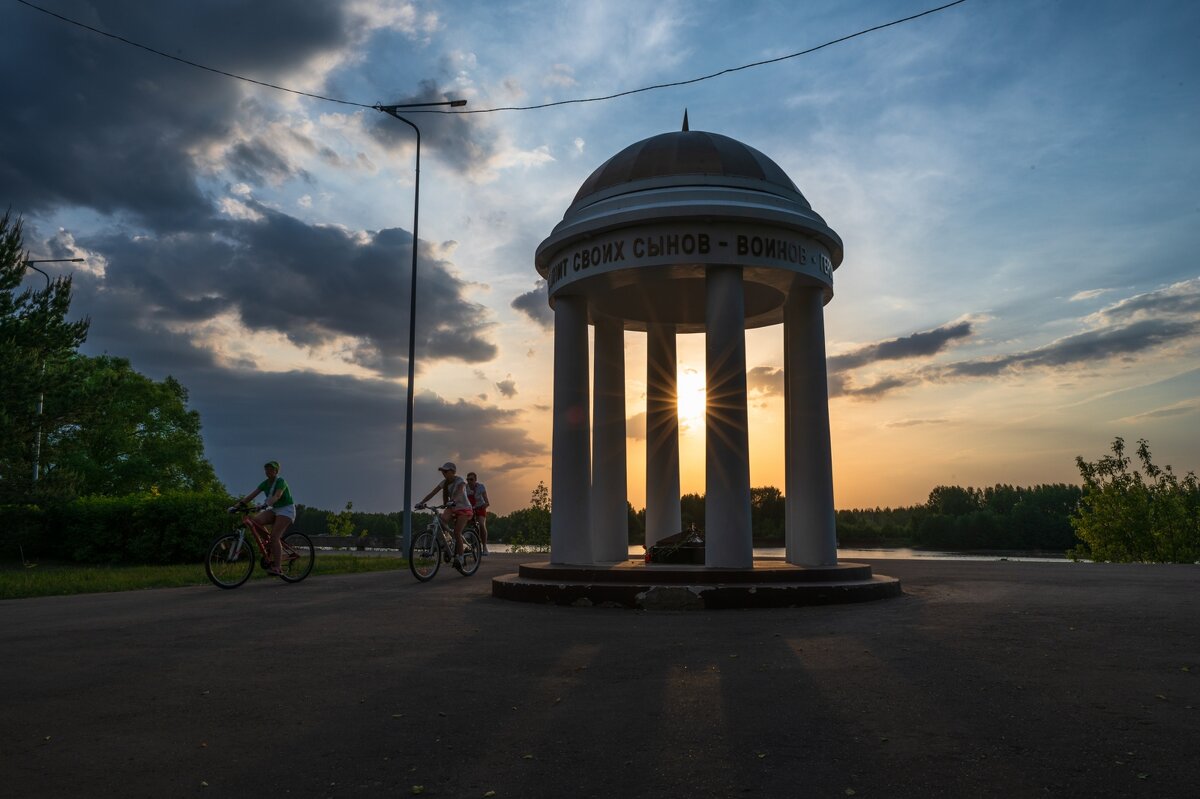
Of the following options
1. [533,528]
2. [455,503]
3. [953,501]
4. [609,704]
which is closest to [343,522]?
[533,528]

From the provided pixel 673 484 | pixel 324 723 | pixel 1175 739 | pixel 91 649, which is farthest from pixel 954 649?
pixel 673 484

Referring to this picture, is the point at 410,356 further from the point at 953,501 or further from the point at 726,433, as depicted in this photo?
the point at 953,501

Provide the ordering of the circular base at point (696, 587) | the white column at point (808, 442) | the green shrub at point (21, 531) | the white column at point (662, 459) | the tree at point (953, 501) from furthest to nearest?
the tree at point (953, 501) → the green shrub at point (21, 531) → the white column at point (662, 459) → the white column at point (808, 442) → the circular base at point (696, 587)

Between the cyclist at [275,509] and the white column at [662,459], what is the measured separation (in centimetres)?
675

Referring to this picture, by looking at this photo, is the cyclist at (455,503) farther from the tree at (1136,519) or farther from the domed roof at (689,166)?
the tree at (1136,519)

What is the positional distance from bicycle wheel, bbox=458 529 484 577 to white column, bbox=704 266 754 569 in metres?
5.31

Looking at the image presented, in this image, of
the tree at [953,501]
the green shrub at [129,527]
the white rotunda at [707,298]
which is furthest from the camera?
the tree at [953,501]

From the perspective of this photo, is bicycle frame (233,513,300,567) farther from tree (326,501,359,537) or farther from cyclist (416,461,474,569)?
tree (326,501,359,537)

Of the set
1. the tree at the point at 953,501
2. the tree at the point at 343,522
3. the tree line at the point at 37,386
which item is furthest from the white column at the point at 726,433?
the tree at the point at 953,501

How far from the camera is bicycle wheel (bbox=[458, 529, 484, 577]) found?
50.7ft

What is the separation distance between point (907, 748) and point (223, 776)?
133 inches

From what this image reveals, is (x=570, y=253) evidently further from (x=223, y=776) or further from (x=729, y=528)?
(x=223, y=776)

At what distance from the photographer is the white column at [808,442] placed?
13.2 meters

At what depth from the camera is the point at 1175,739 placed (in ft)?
14.1
